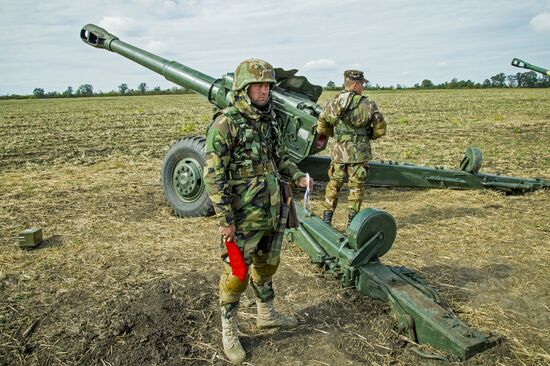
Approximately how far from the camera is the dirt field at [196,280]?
131 inches

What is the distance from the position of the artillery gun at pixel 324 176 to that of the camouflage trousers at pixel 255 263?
773mm

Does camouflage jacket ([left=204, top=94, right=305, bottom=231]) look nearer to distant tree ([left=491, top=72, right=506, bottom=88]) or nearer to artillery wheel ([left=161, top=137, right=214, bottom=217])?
artillery wheel ([left=161, top=137, right=214, bottom=217])

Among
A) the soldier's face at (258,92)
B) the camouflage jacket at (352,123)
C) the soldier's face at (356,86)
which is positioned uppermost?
the soldier's face at (356,86)

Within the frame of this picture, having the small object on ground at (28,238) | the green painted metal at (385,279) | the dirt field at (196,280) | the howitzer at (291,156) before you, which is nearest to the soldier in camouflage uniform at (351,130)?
the howitzer at (291,156)

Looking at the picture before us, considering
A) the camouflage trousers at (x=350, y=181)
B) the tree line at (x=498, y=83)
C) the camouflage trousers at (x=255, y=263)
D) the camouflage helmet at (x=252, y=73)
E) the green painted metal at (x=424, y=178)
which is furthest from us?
the tree line at (x=498, y=83)

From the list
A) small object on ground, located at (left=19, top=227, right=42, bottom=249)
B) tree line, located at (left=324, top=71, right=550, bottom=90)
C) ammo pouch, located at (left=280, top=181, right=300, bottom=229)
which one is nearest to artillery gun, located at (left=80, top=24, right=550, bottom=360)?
ammo pouch, located at (left=280, top=181, right=300, bottom=229)

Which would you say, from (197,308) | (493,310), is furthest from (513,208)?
(197,308)

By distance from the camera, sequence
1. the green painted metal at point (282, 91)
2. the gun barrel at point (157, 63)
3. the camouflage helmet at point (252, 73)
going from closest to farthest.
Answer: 1. the camouflage helmet at point (252, 73)
2. the green painted metal at point (282, 91)
3. the gun barrel at point (157, 63)

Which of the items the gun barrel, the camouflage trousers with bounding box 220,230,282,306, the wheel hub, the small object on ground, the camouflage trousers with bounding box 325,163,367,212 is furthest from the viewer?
the gun barrel

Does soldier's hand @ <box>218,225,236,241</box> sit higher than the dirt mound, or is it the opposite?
soldier's hand @ <box>218,225,236,241</box>

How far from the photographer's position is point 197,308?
387 centimetres

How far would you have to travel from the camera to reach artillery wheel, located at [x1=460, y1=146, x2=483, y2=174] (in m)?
6.94

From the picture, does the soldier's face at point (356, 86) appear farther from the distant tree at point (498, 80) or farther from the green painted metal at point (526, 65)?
the distant tree at point (498, 80)

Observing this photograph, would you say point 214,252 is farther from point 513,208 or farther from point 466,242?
point 513,208
